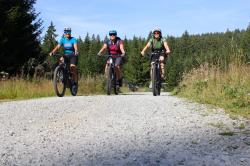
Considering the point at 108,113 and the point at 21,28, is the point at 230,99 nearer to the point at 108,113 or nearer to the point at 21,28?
the point at 108,113

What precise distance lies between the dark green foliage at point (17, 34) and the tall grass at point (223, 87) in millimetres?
13974

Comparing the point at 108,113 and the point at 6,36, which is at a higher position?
the point at 6,36

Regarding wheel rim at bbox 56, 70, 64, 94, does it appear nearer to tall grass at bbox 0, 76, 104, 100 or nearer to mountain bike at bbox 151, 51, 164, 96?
tall grass at bbox 0, 76, 104, 100

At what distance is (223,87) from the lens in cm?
944

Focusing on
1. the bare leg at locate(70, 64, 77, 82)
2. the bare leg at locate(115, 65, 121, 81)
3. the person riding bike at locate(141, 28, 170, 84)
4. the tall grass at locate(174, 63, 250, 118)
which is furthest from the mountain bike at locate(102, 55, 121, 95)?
the tall grass at locate(174, 63, 250, 118)

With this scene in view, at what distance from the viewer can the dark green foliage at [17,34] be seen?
24016 mm

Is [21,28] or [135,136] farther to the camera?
[21,28]

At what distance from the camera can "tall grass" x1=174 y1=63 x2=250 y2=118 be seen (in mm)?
7858

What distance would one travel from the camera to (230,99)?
8539mm

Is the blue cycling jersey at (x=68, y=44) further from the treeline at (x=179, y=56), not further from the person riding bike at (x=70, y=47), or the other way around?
the treeline at (x=179, y=56)

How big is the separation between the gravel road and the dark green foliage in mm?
16813

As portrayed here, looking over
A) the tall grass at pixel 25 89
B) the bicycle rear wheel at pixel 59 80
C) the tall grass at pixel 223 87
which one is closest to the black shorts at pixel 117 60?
the bicycle rear wheel at pixel 59 80

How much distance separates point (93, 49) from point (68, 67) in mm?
155147

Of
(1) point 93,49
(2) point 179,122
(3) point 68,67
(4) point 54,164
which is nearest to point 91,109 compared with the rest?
(2) point 179,122
